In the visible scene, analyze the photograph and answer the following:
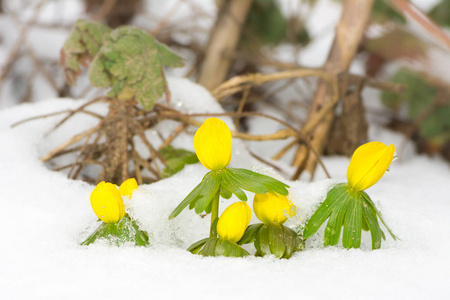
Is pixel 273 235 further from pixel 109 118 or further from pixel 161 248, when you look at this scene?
pixel 109 118

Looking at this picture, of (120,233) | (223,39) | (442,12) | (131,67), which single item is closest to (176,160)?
(131,67)

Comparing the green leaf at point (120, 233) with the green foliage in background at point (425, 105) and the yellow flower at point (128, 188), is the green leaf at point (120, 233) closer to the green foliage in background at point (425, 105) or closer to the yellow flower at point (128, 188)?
the yellow flower at point (128, 188)

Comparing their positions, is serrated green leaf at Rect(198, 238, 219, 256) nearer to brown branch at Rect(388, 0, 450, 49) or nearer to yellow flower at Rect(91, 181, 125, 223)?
yellow flower at Rect(91, 181, 125, 223)

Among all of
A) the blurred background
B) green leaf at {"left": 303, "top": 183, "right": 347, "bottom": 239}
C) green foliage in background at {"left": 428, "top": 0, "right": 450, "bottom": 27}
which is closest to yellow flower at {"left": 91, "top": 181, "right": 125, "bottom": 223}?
green leaf at {"left": 303, "top": 183, "right": 347, "bottom": 239}

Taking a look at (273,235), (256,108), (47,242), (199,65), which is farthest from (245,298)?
(256,108)

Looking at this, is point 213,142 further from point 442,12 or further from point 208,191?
point 442,12

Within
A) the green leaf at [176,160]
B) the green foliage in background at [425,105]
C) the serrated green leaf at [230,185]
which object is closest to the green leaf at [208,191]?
the serrated green leaf at [230,185]

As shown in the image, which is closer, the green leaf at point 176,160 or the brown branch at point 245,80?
the green leaf at point 176,160
